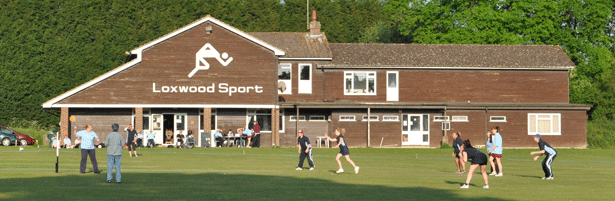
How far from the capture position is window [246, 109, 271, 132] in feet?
160

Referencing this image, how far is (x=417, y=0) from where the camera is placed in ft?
207

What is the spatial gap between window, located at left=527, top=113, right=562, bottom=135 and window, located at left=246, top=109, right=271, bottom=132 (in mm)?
15972

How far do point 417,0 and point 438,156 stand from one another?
87.9 feet

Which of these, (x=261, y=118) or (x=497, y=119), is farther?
(x=497, y=119)

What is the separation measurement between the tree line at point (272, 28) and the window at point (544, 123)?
10984 millimetres

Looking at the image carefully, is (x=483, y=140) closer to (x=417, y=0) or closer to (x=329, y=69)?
(x=329, y=69)

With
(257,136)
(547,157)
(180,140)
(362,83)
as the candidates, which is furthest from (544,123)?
(547,157)

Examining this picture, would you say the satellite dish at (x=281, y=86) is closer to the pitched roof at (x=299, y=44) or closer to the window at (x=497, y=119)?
the pitched roof at (x=299, y=44)

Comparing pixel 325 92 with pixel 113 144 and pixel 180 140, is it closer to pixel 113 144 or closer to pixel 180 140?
pixel 180 140

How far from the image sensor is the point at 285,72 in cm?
4944

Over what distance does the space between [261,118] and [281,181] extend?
26.7 metres

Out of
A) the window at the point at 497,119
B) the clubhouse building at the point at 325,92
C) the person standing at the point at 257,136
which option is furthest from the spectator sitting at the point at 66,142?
the window at the point at 497,119

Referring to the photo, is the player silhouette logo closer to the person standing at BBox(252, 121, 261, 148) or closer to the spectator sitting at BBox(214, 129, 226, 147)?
the spectator sitting at BBox(214, 129, 226, 147)

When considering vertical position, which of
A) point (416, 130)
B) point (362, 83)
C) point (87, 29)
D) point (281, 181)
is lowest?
point (281, 181)
